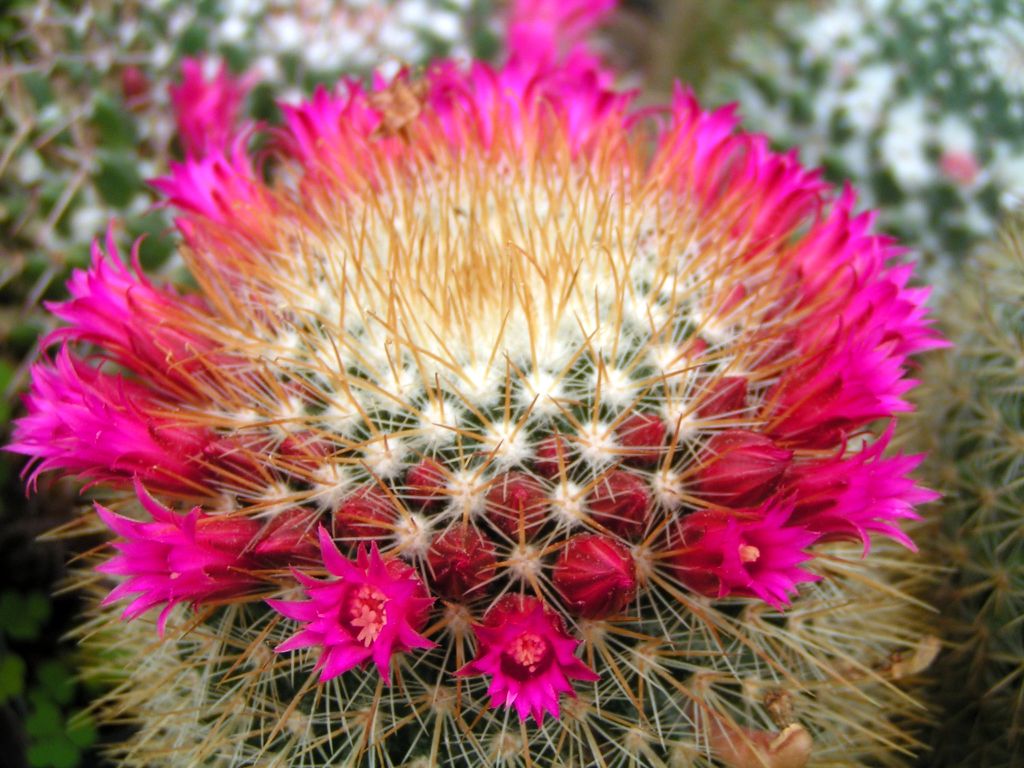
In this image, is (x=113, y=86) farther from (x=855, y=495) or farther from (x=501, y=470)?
(x=855, y=495)

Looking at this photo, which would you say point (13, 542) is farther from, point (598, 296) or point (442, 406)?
point (598, 296)

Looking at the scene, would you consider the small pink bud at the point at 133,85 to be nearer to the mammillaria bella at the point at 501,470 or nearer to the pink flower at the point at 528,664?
the mammillaria bella at the point at 501,470

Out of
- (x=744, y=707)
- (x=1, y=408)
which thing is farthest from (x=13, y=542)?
(x=744, y=707)

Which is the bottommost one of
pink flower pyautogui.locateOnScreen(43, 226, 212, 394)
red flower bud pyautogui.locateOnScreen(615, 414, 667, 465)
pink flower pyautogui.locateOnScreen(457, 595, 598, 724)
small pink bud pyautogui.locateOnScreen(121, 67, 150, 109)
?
pink flower pyautogui.locateOnScreen(457, 595, 598, 724)

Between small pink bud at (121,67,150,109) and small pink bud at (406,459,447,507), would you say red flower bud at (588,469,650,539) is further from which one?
small pink bud at (121,67,150,109)

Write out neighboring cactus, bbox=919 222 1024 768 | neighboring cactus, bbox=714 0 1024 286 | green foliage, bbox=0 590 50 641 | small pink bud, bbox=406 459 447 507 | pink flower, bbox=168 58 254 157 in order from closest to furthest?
small pink bud, bbox=406 459 447 507
neighboring cactus, bbox=919 222 1024 768
green foliage, bbox=0 590 50 641
pink flower, bbox=168 58 254 157
neighboring cactus, bbox=714 0 1024 286

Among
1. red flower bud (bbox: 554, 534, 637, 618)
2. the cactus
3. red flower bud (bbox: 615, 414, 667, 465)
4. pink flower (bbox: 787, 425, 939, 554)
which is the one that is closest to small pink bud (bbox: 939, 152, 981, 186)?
the cactus

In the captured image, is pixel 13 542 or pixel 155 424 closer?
pixel 155 424
